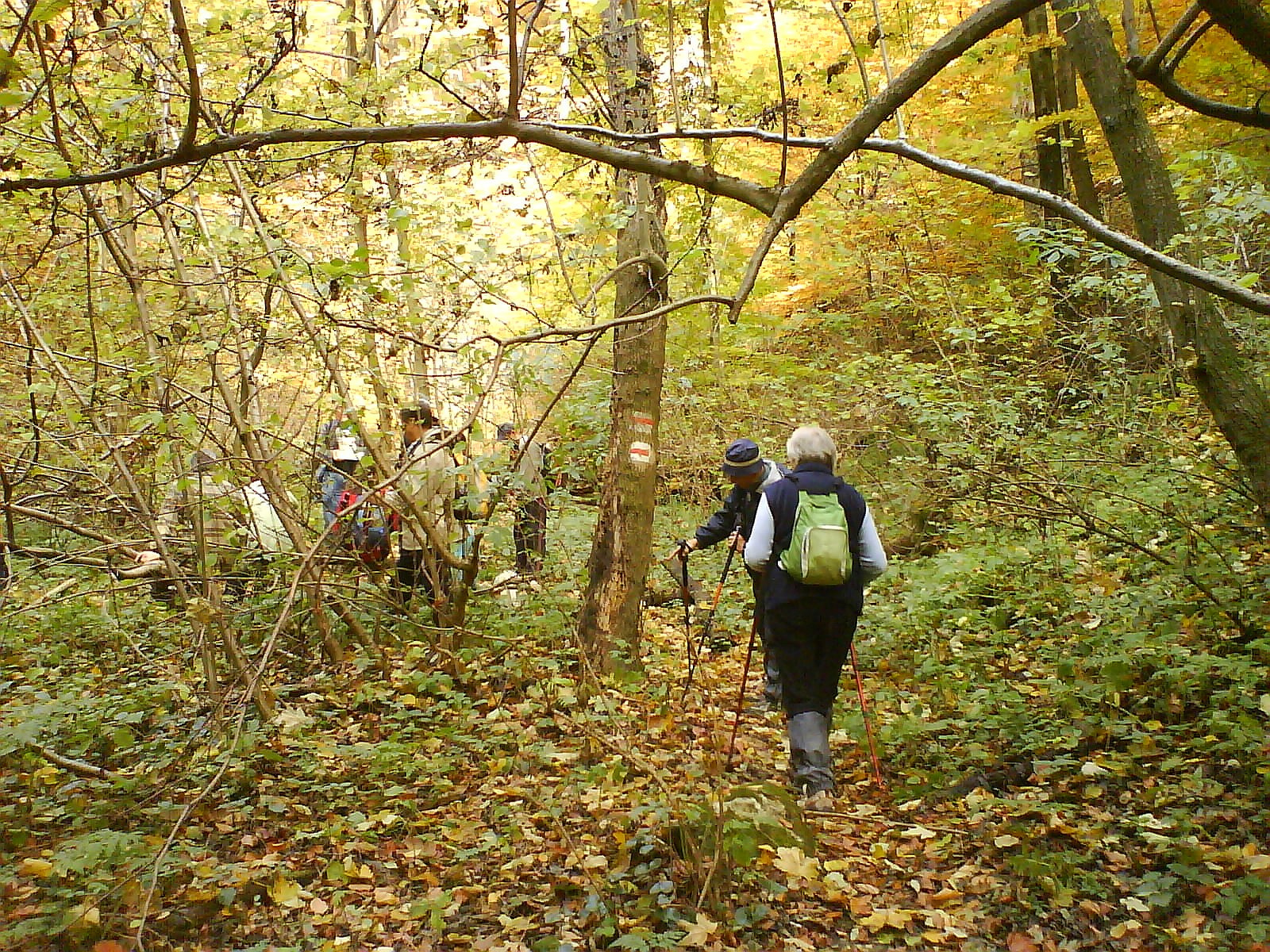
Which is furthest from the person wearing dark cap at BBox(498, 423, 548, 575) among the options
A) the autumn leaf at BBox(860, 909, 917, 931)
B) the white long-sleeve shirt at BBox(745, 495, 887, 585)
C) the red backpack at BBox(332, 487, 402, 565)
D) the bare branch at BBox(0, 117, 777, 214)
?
the autumn leaf at BBox(860, 909, 917, 931)

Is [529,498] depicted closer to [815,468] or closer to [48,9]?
[815,468]

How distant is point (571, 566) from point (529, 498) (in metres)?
2.68

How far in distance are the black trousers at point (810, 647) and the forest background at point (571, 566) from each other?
0.52 metres

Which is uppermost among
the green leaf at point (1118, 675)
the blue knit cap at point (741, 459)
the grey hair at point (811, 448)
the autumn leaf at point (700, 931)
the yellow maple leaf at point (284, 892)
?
the grey hair at point (811, 448)

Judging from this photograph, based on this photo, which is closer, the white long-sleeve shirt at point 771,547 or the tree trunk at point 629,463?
the white long-sleeve shirt at point 771,547

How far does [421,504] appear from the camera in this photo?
20.2 feet

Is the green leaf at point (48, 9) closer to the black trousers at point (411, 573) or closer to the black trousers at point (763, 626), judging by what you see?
the black trousers at point (763, 626)

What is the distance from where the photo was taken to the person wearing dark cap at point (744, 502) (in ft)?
19.3

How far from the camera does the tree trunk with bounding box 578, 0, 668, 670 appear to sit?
6.19 m

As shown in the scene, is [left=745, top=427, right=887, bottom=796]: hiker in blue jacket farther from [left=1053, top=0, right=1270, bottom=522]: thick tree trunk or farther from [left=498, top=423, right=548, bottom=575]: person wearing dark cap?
[left=1053, top=0, right=1270, bottom=522]: thick tree trunk

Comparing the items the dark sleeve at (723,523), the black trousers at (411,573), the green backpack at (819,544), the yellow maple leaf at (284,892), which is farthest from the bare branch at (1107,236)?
the black trousers at (411,573)

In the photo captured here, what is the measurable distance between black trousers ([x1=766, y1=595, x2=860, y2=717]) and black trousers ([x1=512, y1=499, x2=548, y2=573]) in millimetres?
2053

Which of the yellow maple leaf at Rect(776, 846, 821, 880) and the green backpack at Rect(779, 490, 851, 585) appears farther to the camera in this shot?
the green backpack at Rect(779, 490, 851, 585)

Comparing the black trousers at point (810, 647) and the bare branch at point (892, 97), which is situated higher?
the bare branch at point (892, 97)
